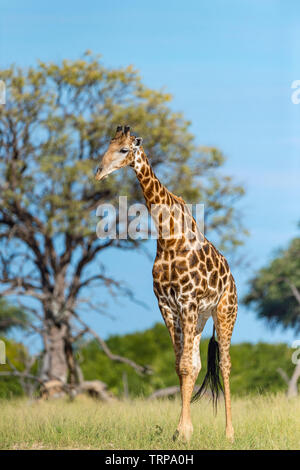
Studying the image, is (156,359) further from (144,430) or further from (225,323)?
(225,323)

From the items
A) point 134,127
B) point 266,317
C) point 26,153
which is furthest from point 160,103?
point 266,317

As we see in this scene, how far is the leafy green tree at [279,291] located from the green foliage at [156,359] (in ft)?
6.97

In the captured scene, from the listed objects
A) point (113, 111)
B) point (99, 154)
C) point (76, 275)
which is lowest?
point (76, 275)

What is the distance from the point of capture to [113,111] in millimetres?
15594

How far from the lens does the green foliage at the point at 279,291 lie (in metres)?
22.3

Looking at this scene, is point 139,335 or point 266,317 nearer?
point 139,335

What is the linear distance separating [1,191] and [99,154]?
106 inches

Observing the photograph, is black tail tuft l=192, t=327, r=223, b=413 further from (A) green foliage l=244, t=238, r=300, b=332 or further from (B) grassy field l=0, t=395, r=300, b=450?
(A) green foliage l=244, t=238, r=300, b=332

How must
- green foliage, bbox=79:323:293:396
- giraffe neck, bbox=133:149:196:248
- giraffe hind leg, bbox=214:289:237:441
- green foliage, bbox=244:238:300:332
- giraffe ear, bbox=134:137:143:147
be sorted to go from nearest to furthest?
giraffe ear, bbox=134:137:143:147 < giraffe neck, bbox=133:149:196:248 < giraffe hind leg, bbox=214:289:237:441 < green foliage, bbox=79:323:293:396 < green foliage, bbox=244:238:300:332

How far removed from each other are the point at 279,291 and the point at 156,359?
17.7ft

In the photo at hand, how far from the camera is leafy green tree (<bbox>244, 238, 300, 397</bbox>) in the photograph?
22.3 metres

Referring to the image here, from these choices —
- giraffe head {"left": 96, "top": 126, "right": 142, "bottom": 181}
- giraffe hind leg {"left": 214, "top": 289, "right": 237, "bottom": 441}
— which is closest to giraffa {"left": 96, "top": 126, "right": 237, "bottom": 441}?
giraffe head {"left": 96, "top": 126, "right": 142, "bottom": 181}

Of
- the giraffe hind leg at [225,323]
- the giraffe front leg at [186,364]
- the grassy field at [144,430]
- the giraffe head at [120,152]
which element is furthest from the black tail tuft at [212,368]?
the giraffe head at [120,152]
